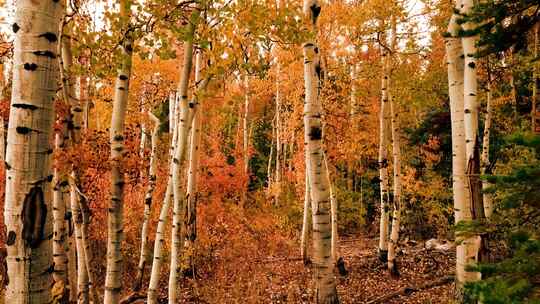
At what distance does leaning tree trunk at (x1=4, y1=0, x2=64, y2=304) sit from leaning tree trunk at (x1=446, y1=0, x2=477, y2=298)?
399cm

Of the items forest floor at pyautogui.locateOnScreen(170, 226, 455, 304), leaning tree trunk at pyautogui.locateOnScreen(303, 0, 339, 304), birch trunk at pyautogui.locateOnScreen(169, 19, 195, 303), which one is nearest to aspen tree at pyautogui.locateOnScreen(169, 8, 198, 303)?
birch trunk at pyautogui.locateOnScreen(169, 19, 195, 303)

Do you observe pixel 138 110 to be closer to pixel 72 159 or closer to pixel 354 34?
pixel 354 34

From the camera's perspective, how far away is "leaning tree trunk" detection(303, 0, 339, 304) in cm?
494

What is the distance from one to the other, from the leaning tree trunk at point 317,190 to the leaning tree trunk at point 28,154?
3393 millimetres

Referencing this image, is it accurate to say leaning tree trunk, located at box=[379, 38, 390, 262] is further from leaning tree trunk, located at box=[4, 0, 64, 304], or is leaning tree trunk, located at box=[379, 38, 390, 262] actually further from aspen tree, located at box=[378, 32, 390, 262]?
leaning tree trunk, located at box=[4, 0, 64, 304]

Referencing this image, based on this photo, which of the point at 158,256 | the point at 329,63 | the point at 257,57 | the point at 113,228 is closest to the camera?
the point at 113,228

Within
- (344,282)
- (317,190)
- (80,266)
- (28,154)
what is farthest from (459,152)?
(344,282)

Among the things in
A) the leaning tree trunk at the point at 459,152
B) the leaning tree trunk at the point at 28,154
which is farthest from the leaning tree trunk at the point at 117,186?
the leaning tree trunk at the point at 459,152

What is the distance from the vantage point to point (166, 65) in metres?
13.8

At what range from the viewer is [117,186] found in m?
4.10

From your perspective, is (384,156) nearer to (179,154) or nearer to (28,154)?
(179,154)

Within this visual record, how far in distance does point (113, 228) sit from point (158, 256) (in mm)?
2088

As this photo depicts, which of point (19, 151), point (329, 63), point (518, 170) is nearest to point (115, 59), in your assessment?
point (19, 151)

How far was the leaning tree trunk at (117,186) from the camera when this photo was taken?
406cm
